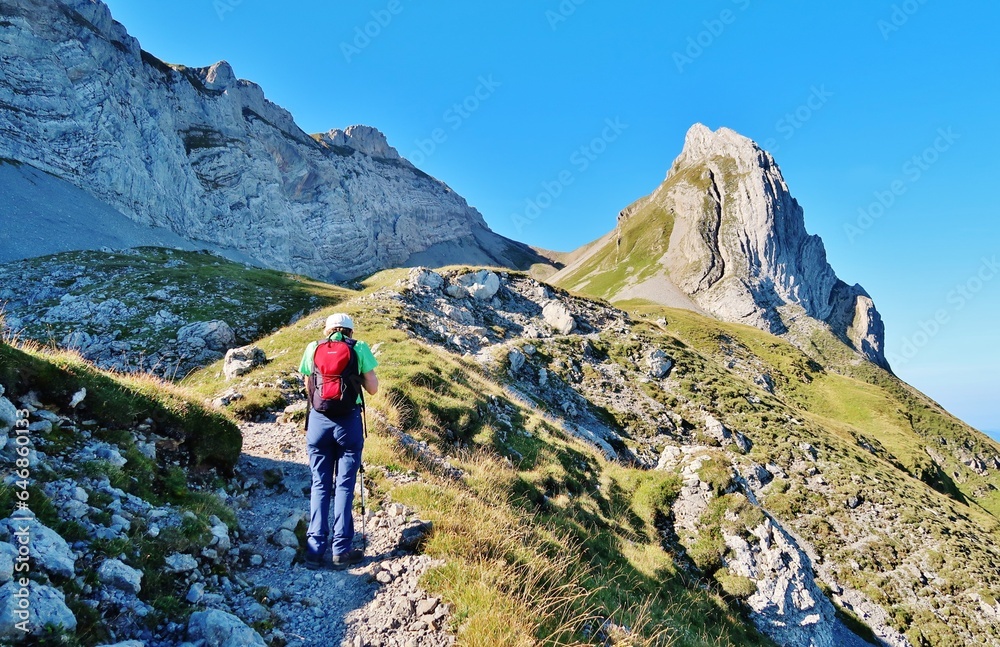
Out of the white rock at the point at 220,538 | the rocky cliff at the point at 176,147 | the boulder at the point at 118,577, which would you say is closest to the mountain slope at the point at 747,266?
the rocky cliff at the point at 176,147

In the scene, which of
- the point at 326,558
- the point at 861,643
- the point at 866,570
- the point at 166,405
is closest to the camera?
the point at 326,558

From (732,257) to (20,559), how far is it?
190042 mm

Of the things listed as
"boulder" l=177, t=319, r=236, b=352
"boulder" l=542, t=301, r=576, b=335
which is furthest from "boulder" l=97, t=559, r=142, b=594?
"boulder" l=542, t=301, r=576, b=335

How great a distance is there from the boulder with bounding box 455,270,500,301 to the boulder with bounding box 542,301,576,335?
567 cm

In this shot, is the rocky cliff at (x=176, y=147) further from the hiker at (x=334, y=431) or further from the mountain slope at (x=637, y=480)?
the hiker at (x=334, y=431)

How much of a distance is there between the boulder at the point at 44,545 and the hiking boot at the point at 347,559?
3.25 metres

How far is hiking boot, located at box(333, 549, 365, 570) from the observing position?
6855mm

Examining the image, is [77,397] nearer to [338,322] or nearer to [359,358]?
[338,322]

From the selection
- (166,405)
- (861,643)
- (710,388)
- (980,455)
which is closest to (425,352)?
(166,405)

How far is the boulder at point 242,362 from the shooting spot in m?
18.0

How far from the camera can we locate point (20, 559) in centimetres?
402

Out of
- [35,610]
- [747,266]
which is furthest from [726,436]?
[747,266]

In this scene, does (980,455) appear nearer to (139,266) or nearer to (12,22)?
(139,266)

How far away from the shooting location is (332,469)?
7.56m
